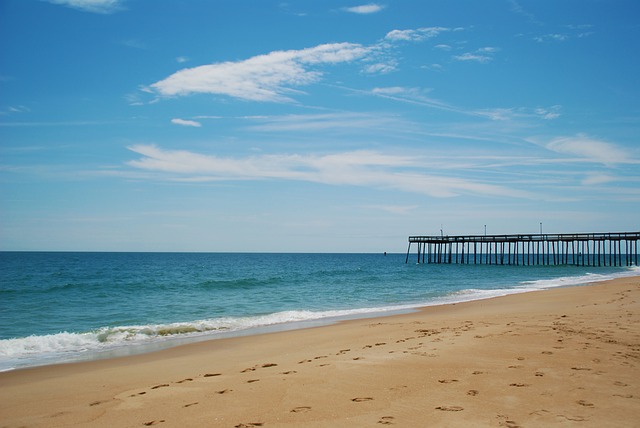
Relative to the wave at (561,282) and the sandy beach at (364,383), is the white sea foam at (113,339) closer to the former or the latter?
the sandy beach at (364,383)

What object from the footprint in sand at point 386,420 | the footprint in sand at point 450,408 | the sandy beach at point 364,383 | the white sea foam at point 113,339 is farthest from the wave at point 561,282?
the footprint in sand at point 386,420

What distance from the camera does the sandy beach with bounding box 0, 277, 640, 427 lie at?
5.55 meters

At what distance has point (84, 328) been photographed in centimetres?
1642

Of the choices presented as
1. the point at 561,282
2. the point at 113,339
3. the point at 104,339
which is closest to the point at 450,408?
the point at 113,339

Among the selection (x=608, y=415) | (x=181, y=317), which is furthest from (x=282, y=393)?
(x=181, y=317)

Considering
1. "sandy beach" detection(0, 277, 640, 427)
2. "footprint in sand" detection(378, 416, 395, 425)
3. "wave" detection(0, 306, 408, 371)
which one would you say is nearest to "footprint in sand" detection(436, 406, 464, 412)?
"sandy beach" detection(0, 277, 640, 427)

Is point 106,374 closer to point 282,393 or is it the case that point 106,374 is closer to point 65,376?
point 65,376

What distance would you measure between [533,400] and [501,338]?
15.6ft

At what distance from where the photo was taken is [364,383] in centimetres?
692

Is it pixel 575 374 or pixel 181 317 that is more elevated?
pixel 575 374

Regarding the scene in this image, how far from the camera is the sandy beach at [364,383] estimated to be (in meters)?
5.55

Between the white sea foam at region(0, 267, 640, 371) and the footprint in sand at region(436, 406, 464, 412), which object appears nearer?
the footprint in sand at region(436, 406, 464, 412)

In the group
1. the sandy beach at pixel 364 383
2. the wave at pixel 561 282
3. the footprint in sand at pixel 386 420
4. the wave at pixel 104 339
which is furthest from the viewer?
the wave at pixel 561 282

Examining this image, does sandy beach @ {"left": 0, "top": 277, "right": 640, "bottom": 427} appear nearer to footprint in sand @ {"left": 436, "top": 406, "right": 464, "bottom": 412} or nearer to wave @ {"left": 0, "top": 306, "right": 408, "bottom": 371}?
footprint in sand @ {"left": 436, "top": 406, "right": 464, "bottom": 412}
